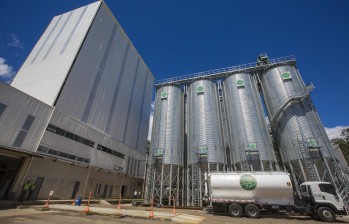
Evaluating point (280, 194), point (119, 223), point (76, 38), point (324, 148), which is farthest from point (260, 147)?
point (76, 38)

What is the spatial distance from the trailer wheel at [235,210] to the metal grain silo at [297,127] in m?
13.4

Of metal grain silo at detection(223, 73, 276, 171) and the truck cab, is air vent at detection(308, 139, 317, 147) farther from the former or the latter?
the truck cab

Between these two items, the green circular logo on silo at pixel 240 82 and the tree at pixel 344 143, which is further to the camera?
the tree at pixel 344 143

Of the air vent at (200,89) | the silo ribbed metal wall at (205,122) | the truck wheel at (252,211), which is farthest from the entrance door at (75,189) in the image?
the air vent at (200,89)

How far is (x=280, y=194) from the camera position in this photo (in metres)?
16.3

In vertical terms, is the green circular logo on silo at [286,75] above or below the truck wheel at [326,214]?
above

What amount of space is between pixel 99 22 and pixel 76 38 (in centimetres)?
648

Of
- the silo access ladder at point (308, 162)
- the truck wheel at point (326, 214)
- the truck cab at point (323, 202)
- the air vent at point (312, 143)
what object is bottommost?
the truck wheel at point (326, 214)

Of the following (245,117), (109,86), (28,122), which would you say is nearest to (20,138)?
(28,122)

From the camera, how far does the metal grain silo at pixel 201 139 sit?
89.4 ft

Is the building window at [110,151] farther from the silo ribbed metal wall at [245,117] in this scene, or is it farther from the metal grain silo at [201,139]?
the silo ribbed metal wall at [245,117]

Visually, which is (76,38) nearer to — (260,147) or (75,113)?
(75,113)

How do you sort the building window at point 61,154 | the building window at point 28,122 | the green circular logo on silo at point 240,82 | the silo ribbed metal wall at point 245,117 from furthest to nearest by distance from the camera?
the green circular logo on silo at point 240,82
the silo ribbed metal wall at point 245,117
the building window at point 61,154
the building window at point 28,122

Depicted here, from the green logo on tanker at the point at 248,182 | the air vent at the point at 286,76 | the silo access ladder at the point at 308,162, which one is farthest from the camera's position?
the air vent at the point at 286,76
